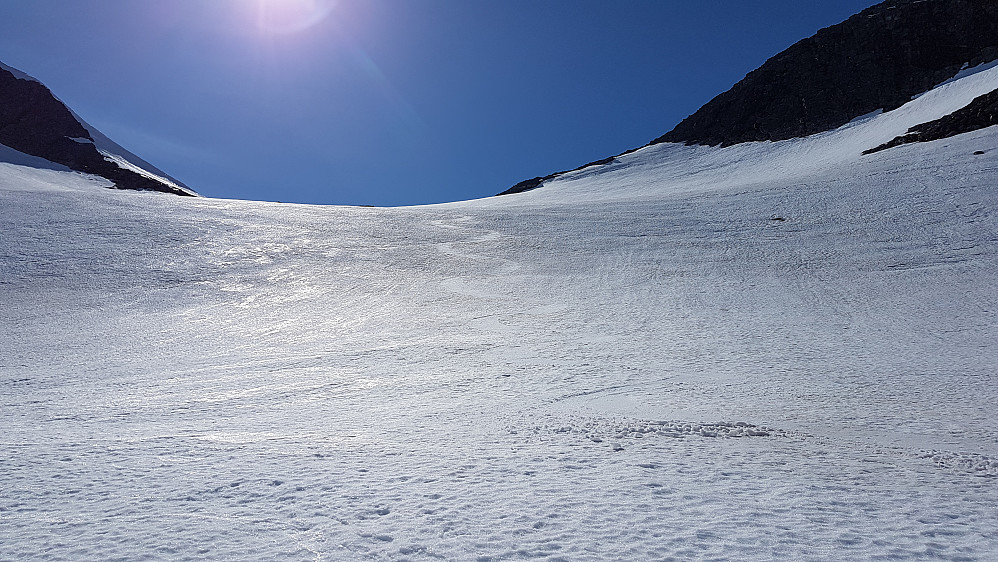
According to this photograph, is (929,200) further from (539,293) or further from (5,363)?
(5,363)

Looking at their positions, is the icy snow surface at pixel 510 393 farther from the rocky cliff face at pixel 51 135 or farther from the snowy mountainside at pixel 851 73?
the rocky cliff face at pixel 51 135

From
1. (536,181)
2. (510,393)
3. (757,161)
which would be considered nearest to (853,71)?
(757,161)

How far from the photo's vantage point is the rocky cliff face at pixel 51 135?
48.4 metres

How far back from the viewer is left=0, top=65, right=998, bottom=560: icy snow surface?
9.76ft

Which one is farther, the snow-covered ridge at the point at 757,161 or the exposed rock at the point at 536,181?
the exposed rock at the point at 536,181

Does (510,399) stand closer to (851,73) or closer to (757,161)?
(757,161)

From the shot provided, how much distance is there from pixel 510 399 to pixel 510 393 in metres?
0.24

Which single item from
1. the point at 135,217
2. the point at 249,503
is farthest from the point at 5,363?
the point at 135,217

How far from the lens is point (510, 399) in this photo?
5.79 metres

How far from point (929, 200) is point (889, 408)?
1700 cm

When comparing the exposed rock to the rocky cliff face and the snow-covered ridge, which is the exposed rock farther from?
the rocky cliff face

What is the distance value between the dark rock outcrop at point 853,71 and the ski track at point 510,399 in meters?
32.5

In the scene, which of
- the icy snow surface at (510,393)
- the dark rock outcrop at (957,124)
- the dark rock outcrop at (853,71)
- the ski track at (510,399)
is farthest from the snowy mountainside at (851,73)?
the ski track at (510,399)

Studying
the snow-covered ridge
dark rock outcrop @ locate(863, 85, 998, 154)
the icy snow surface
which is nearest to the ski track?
the icy snow surface
